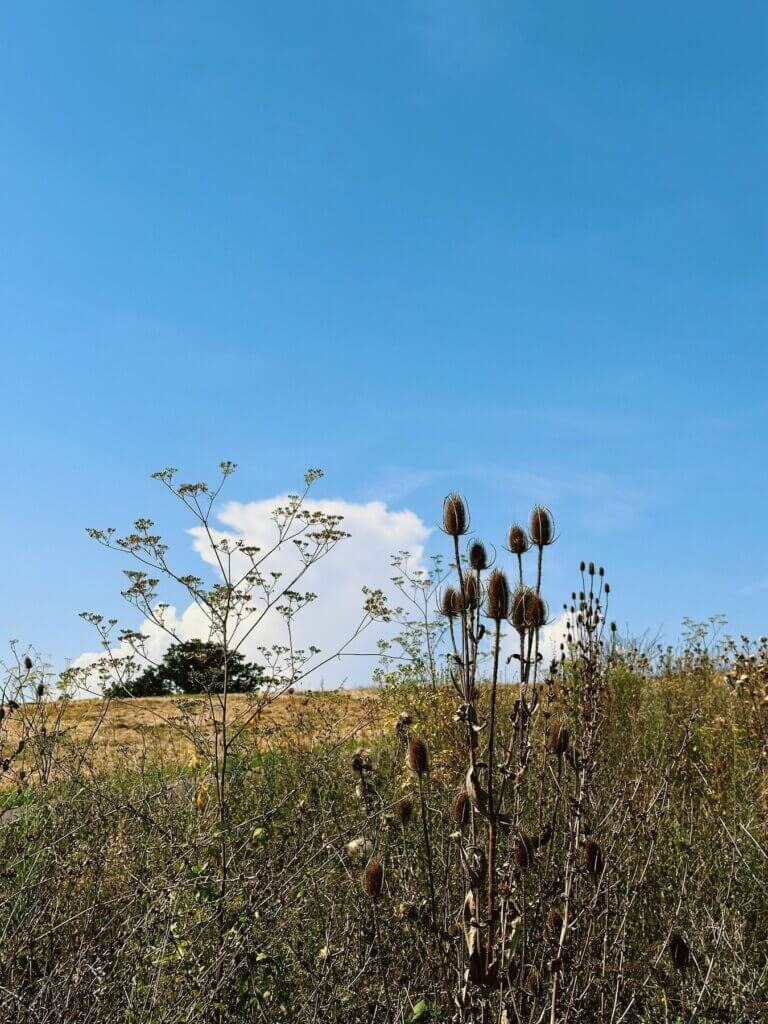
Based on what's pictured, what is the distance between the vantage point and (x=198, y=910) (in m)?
3.58

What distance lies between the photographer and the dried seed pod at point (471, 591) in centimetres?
231

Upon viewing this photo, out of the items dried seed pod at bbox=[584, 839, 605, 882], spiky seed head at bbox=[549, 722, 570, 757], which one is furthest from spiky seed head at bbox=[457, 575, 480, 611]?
dried seed pod at bbox=[584, 839, 605, 882]

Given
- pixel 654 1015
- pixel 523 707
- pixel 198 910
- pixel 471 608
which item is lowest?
pixel 654 1015

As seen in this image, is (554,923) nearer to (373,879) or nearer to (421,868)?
(373,879)

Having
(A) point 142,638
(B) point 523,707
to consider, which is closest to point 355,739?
(A) point 142,638

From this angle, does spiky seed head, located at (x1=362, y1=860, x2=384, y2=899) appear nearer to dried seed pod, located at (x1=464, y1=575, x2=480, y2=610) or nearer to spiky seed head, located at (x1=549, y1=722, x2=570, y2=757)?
spiky seed head, located at (x1=549, y1=722, x2=570, y2=757)

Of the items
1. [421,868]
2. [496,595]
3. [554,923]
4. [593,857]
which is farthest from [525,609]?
[421,868]

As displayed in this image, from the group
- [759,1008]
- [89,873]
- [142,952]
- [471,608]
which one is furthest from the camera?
[89,873]

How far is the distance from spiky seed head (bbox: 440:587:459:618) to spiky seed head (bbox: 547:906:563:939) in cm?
88

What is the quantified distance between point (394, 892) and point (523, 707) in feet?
7.85

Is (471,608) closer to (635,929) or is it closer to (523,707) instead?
(523,707)

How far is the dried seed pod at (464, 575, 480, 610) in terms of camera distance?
2.31 metres

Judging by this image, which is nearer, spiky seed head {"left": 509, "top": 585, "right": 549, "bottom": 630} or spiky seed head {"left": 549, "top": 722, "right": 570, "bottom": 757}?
spiky seed head {"left": 509, "top": 585, "right": 549, "bottom": 630}

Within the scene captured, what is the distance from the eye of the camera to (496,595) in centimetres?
238
